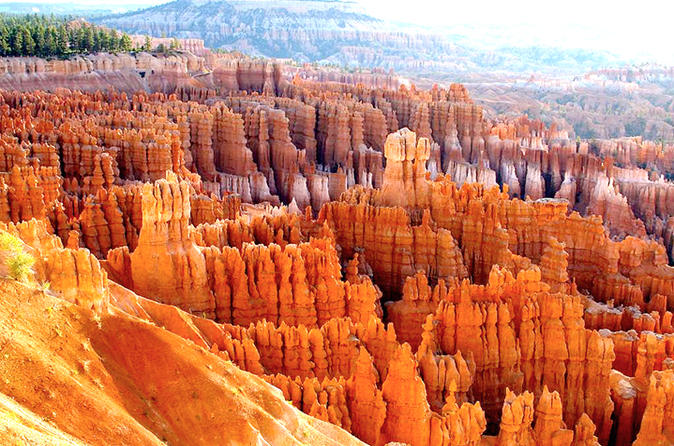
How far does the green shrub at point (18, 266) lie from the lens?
39.3 ft

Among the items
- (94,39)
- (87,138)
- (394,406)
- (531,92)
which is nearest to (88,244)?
(87,138)

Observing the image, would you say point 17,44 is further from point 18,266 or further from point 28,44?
point 18,266

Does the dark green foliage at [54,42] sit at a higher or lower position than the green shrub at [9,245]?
higher

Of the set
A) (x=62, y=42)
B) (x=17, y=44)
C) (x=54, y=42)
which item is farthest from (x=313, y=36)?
(x=17, y=44)

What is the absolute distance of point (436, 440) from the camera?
17.8 metres

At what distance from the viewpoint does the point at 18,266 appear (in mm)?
12023

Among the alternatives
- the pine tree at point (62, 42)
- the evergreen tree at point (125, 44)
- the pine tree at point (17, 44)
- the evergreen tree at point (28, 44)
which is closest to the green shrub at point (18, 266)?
the pine tree at point (17, 44)

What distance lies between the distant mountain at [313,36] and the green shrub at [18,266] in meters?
143

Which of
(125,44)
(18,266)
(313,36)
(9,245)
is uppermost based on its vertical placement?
(125,44)

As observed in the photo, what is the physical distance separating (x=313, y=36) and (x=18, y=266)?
557 ft

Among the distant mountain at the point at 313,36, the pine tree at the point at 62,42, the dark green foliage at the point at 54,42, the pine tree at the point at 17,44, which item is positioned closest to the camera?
the pine tree at the point at 17,44

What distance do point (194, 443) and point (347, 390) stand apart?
22.1 ft

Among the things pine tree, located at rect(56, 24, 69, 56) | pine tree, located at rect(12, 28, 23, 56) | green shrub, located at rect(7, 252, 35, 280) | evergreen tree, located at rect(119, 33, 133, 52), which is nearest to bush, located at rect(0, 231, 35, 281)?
green shrub, located at rect(7, 252, 35, 280)

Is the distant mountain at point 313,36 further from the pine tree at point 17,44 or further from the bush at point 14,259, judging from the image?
the bush at point 14,259
